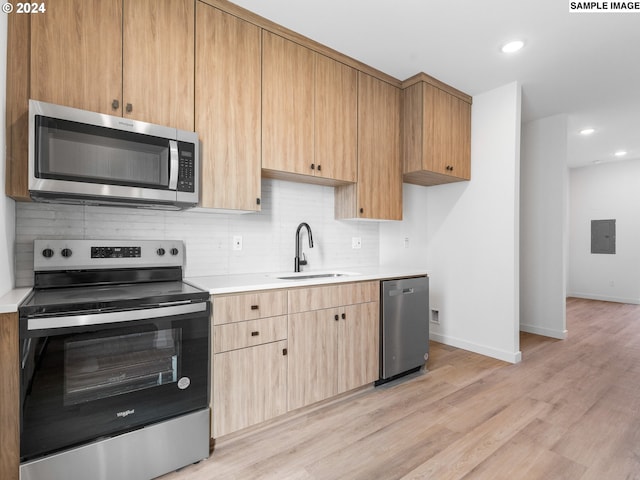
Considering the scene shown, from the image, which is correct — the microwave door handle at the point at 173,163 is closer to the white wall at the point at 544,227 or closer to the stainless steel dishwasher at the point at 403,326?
the stainless steel dishwasher at the point at 403,326

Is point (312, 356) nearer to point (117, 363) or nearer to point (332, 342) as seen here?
point (332, 342)

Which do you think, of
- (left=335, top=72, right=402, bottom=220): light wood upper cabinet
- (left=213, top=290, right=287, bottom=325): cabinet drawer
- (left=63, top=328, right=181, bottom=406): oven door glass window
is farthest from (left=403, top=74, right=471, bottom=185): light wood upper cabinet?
(left=63, top=328, right=181, bottom=406): oven door glass window

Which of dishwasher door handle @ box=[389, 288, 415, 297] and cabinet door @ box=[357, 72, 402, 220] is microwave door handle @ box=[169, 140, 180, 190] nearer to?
cabinet door @ box=[357, 72, 402, 220]

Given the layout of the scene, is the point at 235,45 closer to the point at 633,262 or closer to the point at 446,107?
the point at 446,107

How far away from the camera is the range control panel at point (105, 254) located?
5.82ft

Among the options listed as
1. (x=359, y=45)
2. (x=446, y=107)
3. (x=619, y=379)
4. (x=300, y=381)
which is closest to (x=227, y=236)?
(x=300, y=381)

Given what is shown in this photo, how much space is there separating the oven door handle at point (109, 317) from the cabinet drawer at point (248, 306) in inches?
4.9

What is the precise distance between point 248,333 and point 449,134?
2652mm

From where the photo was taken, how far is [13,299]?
1397 millimetres

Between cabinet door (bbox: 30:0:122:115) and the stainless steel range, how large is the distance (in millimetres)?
757

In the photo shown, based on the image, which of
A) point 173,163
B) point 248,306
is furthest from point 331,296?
point 173,163

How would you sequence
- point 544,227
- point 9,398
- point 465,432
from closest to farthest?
point 9,398
point 465,432
point 544,227

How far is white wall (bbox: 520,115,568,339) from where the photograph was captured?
397cm

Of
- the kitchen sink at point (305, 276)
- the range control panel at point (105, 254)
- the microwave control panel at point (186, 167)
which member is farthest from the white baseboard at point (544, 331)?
the microwave control panel at point (186, 167)
